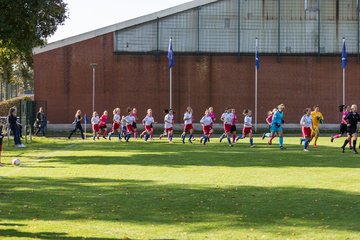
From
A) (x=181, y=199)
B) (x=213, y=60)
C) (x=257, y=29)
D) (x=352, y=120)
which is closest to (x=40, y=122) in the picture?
(x=213, y=60)

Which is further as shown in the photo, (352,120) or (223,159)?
(352,120)

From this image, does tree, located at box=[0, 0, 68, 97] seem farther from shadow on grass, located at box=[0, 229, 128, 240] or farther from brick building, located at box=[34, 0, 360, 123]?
shadow on grass, located at box=[0, 229, 128, 240]

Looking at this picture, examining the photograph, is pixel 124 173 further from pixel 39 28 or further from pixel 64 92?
pixel 64 92

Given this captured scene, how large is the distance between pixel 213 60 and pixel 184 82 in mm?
3170

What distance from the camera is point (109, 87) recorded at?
61.2 m

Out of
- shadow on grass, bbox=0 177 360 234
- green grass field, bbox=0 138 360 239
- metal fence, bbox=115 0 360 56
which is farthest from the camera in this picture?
metal fence, bbox=115 0 360 56

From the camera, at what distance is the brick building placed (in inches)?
2403

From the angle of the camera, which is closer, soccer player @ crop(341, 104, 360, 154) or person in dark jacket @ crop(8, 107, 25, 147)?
soccer player @ crop(341, 104, 360, 154)

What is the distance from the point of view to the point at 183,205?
13086 mm

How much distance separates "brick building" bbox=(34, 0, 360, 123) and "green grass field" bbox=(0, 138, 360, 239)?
37177 millimetres

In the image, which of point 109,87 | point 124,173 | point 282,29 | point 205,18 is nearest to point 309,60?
point 282,29

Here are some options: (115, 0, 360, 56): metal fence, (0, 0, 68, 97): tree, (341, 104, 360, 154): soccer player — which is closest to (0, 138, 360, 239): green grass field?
(341, 104, 360, 154): soccer player

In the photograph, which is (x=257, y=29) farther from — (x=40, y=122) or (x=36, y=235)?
(x=36, y=235)

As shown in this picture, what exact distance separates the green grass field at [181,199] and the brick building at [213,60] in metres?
37.2
